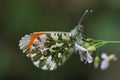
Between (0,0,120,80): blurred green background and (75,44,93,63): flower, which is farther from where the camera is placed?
(0,0,120,80): blurred green background

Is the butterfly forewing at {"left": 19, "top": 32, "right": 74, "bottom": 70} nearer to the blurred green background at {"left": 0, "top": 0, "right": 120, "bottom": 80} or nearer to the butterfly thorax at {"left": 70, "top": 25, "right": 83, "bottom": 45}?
the butterfly thorax at {"left": 70, "top": 25, "right": 83, "bottom": 45}

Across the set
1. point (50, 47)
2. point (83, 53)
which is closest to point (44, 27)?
point (50, 47)

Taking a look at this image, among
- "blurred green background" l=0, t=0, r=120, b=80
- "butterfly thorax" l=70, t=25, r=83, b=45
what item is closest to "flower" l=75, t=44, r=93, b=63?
"butterfly thorax" l=70, t=25, r=83, b=45

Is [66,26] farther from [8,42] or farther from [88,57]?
[88,57]

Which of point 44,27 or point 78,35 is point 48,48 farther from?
point 44,27

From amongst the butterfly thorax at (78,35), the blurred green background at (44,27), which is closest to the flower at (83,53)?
the butterfly thorax at (78,35)

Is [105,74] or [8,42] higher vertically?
[8,42]

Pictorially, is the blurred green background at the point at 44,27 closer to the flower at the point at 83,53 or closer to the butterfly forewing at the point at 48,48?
the butterfly forewing at the point at 48,48
